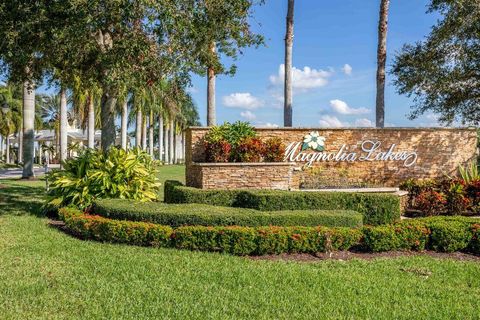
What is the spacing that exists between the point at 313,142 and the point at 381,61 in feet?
16.3

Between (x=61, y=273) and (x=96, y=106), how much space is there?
36.4 meters

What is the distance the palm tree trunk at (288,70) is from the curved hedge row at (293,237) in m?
10.0

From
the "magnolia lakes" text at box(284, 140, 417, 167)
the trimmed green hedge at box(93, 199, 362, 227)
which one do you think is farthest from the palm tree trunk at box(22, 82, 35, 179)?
the trimmed green hedge at box(93, 199, 362, 227)

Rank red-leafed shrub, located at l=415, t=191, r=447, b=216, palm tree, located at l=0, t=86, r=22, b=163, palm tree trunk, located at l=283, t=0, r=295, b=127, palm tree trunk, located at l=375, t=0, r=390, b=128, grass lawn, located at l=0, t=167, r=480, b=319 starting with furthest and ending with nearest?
1. palm tree, located at l=0, t=86, r=22, b=163
2. palm tree trunk, located at l=283, t=0, r=295, b=127
3. palm tree trunk, located at l=375, t=0, r=390, b=128
4. red-leafed shrub, located at l=415, t=191, r=447, b=216
5. grass lawn, located at l=0, t=167, r=480, b=319

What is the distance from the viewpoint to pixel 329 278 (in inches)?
245

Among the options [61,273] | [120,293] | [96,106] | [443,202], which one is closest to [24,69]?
[61,273]

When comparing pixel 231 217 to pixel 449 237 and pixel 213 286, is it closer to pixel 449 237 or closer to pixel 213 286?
pixel 213 286

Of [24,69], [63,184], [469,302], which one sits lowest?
[469,302]

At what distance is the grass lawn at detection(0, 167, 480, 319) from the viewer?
486 cm

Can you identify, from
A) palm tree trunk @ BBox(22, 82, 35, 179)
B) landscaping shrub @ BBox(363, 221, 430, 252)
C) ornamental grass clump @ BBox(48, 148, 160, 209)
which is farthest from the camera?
palm tree trunk @ BBox(22, 82, 35, 179)

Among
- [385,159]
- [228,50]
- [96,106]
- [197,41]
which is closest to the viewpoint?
[197,41]

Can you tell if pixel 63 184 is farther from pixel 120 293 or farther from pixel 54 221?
pixel 120 293

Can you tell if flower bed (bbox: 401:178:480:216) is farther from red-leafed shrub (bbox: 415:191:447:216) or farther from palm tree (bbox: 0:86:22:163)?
palm tree (bbox: 0:86:22:163)

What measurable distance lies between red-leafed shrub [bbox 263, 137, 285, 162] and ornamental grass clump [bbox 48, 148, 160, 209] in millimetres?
3223
